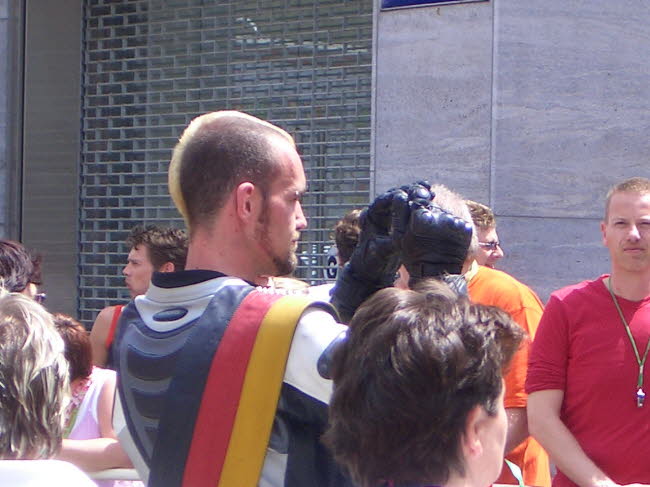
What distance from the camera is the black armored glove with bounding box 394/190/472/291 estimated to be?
1.96 m

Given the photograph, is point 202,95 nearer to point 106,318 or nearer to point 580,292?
point 106,318

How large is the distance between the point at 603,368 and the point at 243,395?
6.88 feet

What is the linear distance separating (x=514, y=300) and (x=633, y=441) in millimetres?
728

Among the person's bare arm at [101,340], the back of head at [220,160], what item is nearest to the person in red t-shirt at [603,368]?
the back of head at [220,160]

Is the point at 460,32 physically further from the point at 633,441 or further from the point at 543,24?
the point at 633,441

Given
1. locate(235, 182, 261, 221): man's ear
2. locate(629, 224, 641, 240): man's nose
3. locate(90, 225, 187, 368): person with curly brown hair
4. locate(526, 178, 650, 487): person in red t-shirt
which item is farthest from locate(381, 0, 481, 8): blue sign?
locate(235, 182, 261, 221): man's ear

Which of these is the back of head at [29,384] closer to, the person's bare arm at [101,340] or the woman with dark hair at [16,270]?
the woman with dark hair at [16,270]

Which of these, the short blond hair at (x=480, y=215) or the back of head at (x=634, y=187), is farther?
the short blond hair at (x=480, y=215)

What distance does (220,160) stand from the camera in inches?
81.6

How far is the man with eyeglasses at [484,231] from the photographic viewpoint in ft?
15.1

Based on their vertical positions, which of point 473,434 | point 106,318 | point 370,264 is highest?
point 370,264

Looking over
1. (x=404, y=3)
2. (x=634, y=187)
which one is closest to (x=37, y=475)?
(x=634, y=187)

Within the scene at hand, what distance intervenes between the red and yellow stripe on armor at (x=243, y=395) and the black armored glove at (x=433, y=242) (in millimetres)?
244

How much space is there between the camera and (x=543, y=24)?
17.5ft
